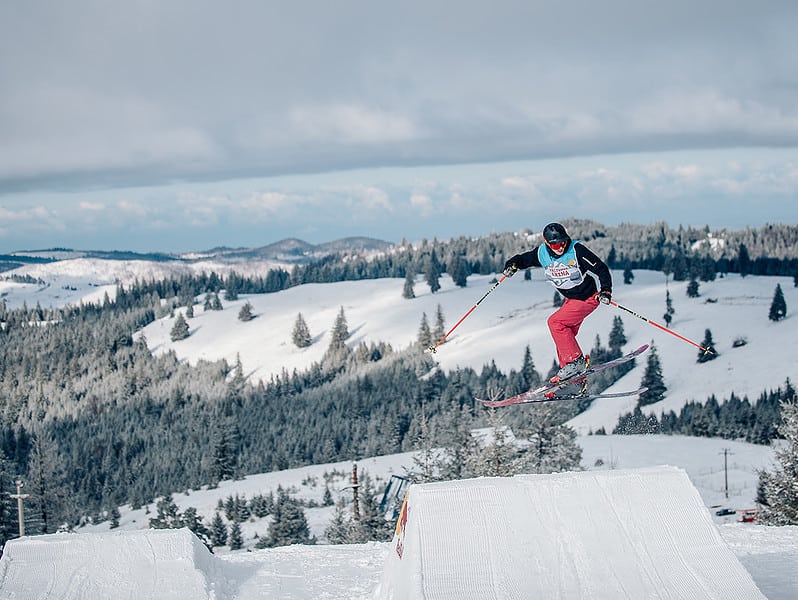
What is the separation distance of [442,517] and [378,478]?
48.5 metres

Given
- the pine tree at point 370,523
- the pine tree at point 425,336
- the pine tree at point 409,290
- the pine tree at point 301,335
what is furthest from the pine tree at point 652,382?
the pine tree at point 409,290

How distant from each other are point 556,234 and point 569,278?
919mm

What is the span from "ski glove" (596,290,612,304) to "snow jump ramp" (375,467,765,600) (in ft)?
11.6

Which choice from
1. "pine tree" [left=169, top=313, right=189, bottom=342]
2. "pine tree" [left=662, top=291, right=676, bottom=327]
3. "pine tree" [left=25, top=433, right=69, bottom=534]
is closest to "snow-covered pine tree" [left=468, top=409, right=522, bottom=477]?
"pine tree" [left=25, top=433, right=69, bottom=534]

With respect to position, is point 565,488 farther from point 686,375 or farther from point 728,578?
point 686,375

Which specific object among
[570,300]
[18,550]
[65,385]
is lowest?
[65,385]

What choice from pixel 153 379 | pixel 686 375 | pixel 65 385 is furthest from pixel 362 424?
pixel 65 385

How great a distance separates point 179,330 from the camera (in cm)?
16262

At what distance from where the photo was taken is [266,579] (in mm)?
17438

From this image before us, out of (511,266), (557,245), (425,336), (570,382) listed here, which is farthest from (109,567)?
(425,336)

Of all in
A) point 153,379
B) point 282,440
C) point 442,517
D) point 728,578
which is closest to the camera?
point 728,578

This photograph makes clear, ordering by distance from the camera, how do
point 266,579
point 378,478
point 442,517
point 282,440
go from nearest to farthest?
point 442,517 → point 266,579 → point 378,478 → point 282,440

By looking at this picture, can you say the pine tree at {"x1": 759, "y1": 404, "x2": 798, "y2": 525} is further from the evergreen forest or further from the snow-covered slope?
the snow-covered slope

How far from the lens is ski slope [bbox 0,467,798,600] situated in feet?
42.4
